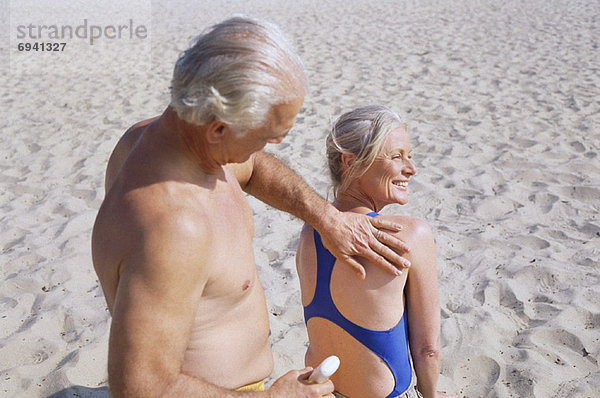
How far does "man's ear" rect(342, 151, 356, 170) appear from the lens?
6.27 ft

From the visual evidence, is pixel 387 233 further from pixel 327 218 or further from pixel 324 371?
pixel 324 371

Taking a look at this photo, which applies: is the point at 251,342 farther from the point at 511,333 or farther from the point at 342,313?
the point at 511,333

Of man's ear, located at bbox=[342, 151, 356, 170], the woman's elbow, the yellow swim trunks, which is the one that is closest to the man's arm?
man's ear, located at bbox=[342, 151, 356, 170]

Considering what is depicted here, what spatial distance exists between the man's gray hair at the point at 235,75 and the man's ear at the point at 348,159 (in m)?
0.64

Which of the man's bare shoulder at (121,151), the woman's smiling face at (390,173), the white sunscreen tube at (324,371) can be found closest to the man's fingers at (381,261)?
the woman's smiling face at (390,173)

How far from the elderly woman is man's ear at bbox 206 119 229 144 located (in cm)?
66

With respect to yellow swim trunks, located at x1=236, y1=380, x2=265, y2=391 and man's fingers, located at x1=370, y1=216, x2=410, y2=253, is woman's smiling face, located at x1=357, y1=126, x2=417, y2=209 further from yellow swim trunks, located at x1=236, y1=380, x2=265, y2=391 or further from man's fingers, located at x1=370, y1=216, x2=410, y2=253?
yellow swim trunks, located at x1=236, y1=380, x2=265, y2=391

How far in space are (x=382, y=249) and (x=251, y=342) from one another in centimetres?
47

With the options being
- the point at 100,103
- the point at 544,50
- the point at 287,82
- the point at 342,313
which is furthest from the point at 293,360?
the point at 544,50

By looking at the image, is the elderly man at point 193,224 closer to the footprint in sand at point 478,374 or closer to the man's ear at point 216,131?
the man's ear at point 216,131

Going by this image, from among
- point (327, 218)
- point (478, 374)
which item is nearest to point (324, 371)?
point (327, 218)

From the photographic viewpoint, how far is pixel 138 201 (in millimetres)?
1251

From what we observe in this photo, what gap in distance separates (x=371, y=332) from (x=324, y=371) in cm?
44

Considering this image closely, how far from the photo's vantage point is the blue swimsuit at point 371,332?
180 centimetres
